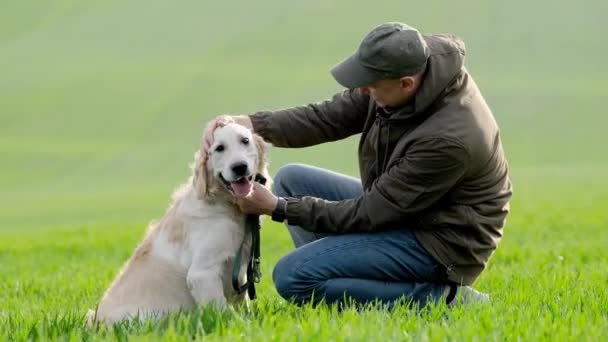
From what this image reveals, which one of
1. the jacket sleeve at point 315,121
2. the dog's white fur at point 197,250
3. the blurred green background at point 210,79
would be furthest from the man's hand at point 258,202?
the blurred green background at point 210,79

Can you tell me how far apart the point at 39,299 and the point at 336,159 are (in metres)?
25.8

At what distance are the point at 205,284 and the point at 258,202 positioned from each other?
0.59 m

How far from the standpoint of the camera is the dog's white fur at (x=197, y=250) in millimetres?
5461

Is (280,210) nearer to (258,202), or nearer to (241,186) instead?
(258,202)

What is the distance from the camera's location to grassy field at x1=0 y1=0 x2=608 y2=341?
24.2 m

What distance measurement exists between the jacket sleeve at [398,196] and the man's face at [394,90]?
310mm

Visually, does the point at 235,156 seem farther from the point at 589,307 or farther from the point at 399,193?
the point at 589,307

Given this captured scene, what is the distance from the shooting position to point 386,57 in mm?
5223

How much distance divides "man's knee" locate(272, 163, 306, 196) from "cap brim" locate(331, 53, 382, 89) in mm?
1210

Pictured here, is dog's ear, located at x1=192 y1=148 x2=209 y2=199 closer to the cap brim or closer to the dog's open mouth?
the dog's open mouth

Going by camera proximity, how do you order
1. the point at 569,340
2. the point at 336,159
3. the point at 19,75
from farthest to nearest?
the point at 19,75
the point at 336,159
the point at 569,340

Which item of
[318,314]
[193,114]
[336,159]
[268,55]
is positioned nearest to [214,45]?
[268,55]

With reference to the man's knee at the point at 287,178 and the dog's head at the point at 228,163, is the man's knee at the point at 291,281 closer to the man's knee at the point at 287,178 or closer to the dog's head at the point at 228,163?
the dog's head at the point at 228,163

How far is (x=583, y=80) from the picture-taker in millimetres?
42281
